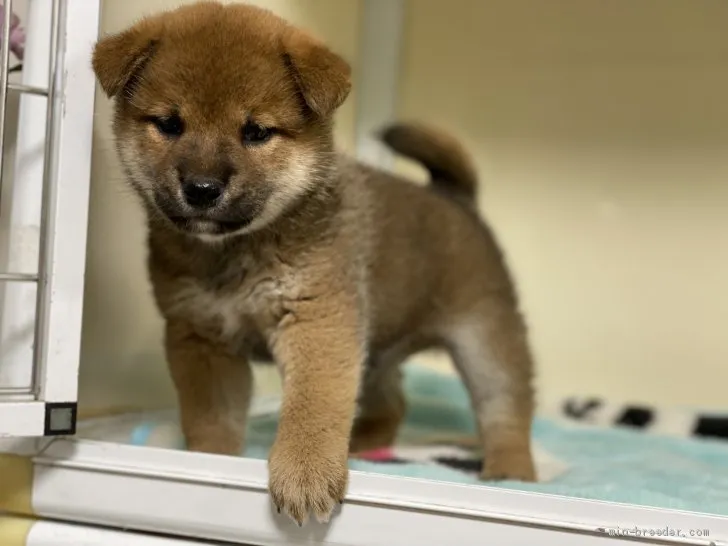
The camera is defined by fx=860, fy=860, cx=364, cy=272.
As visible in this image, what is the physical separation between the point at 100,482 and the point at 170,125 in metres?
0.58

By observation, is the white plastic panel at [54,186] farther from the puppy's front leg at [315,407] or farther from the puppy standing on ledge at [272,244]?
the puppy's front leg at [315,407]

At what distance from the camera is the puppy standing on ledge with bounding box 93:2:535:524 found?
130 centimetres

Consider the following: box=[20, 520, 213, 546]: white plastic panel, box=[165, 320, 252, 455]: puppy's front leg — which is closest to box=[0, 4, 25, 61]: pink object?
box=[165, 320, 252, 455]: puppy's front leg

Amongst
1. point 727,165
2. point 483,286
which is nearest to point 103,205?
point 483,286

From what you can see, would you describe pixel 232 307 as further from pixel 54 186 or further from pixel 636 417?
pixel 636 417

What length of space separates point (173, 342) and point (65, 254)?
0.31 meters

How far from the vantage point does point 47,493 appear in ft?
4.57

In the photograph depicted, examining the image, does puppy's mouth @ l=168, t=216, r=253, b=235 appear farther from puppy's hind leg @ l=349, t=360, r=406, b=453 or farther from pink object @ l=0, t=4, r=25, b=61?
puppy's hind leg @ l=349, t=360, r=406, b=453

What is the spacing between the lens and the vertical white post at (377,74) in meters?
2.44

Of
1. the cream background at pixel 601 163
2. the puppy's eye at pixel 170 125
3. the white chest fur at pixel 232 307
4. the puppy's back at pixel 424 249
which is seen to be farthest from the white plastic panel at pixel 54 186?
the cream background at pixel 601 163

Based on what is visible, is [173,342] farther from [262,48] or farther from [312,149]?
[262,48]

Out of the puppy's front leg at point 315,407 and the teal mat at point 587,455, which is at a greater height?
the puppy's front leg at point 315,407

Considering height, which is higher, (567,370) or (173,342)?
(173,342)

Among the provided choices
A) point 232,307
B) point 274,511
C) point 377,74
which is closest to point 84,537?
point 274,511
